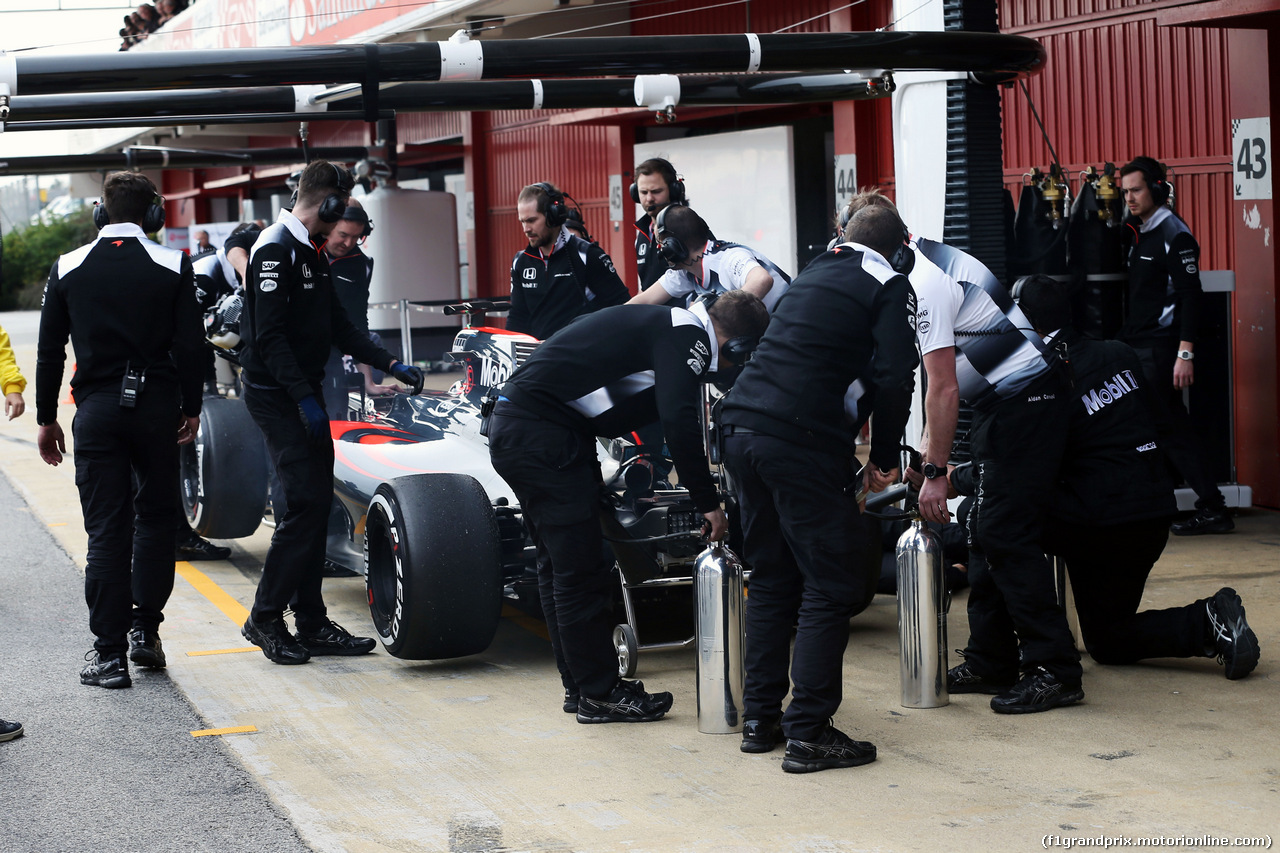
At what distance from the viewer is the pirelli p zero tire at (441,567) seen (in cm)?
582

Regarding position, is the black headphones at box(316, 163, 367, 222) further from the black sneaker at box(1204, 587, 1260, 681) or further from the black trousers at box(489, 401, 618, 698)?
the black sneaker at box(1204, 587, 1260, 681)

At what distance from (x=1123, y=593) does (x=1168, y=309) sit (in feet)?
10.9

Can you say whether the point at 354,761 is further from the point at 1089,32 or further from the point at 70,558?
the point at 1089,32

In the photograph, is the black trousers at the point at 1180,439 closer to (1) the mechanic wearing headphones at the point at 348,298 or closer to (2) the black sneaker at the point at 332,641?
(1) the mechanic wearing headphones at the point at 348,298

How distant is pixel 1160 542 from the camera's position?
18.2ft

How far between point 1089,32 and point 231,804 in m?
7.68

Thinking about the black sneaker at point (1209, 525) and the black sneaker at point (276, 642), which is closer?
the black sneaker at point (276, 642)

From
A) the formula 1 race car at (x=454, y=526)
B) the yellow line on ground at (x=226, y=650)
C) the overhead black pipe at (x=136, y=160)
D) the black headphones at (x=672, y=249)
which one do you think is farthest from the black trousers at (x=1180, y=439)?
the overhead black pipe at (x=136, y=160)

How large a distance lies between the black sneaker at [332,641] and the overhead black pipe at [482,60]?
7.74 feet

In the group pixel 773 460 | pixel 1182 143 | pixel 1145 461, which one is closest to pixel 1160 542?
pixel 1145 461

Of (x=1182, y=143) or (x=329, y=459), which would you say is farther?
(x=1182, y=143)

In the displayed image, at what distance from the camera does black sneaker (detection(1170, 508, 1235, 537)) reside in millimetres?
8430

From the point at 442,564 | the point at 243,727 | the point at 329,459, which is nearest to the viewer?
the point at 243,727

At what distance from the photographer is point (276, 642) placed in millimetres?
6402
